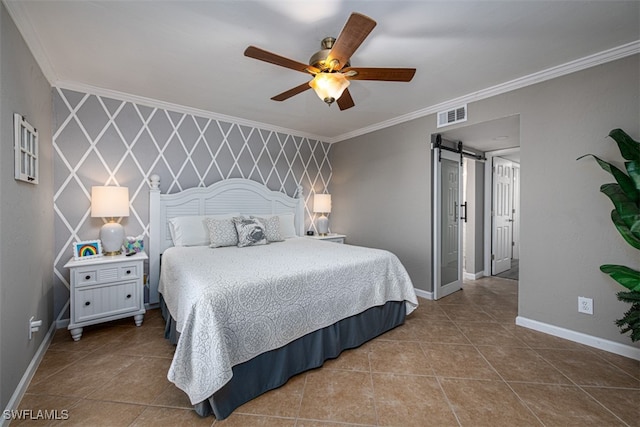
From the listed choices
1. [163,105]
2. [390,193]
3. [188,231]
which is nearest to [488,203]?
[390,193]

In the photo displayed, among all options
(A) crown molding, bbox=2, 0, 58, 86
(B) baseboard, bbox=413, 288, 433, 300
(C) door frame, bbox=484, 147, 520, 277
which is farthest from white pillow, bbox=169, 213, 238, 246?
(C) door frame, bbox=484, 147, 520, 277

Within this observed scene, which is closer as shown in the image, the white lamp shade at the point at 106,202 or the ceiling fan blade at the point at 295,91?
the ceiling fan blade at the point at 295,91

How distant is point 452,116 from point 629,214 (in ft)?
6.05

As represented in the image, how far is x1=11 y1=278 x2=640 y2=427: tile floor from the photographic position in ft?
5.13

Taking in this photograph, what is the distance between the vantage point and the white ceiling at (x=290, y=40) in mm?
1712

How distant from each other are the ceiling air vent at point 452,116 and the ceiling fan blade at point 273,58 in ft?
6.78

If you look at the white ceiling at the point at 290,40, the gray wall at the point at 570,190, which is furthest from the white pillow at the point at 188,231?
the gray wall at the point at 570,190

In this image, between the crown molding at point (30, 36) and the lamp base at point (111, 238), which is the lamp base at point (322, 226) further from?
the crown molding at point (30, 36)

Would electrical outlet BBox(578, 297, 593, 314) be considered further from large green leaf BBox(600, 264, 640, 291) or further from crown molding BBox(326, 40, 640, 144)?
crown molding BBox(326, 40, 640, 144)

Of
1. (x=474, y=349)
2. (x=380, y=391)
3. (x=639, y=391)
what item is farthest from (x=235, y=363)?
(x=639, y=391)

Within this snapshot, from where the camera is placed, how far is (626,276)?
190 cm

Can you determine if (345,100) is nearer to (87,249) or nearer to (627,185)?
(627,185)

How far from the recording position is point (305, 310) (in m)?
1.97

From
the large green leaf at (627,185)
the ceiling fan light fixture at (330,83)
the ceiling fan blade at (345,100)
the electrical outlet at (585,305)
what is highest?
Result: the ceiling fan blade at (345,100)
